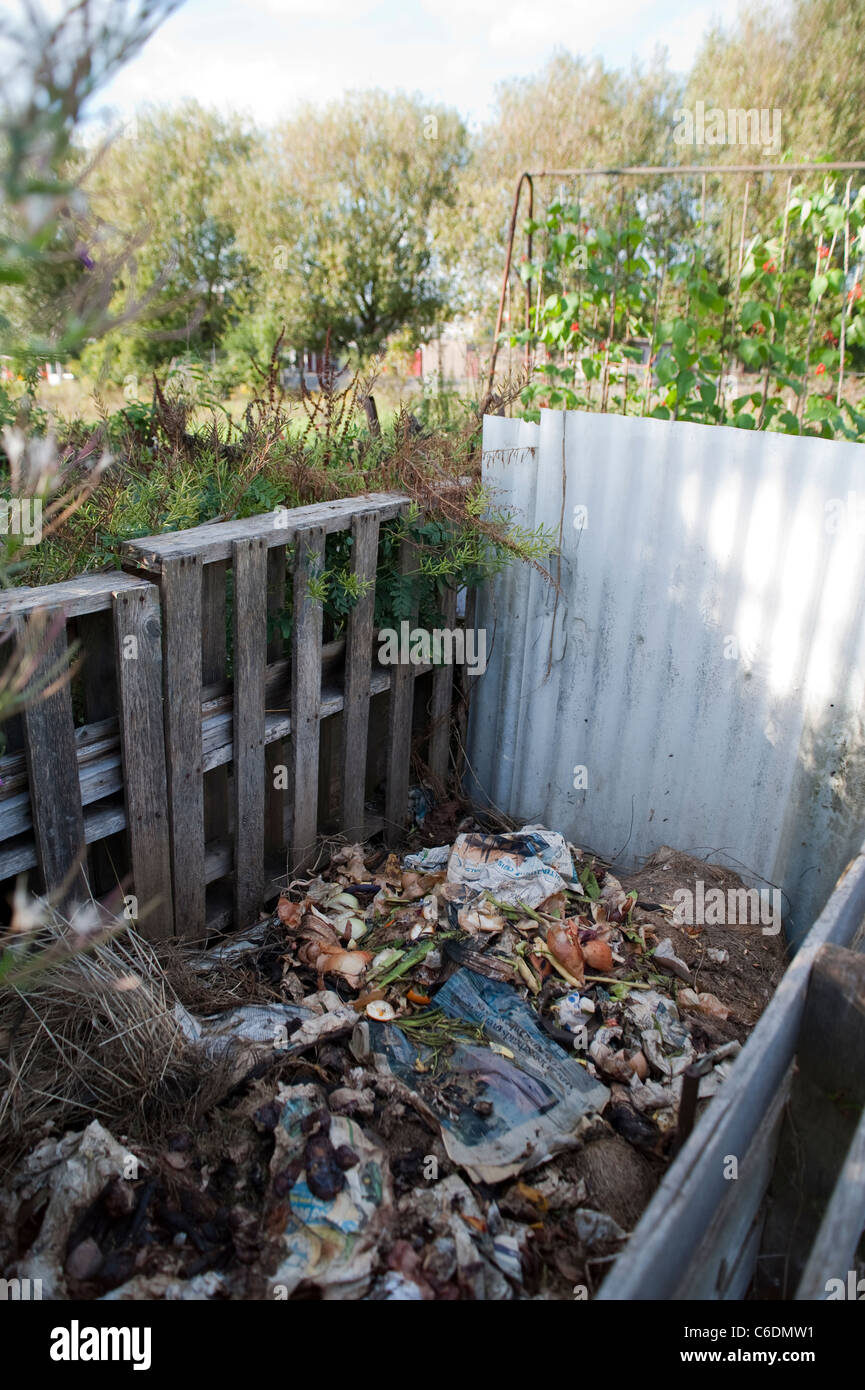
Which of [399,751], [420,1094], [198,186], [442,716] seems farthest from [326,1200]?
[198,186]

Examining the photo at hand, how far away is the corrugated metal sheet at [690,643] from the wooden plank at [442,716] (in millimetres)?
265

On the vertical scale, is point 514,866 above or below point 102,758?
below

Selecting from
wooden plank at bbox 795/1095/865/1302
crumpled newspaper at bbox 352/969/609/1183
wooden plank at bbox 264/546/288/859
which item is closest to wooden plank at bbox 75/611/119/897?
wooden plank at bbox 264/546/288/859

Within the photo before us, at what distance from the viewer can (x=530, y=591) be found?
4.04 metres

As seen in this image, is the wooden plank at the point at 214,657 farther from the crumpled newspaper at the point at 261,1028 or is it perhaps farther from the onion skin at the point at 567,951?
the onion skin at the point at 567,951

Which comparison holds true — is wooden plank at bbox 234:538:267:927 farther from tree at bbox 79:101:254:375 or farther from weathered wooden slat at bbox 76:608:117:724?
tree at bbox 79:101:254:375

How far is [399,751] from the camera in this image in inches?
155

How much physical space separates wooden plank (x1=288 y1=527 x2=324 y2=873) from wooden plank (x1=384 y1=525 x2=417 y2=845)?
0.51 meters

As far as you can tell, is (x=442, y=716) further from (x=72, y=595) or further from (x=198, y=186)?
(x=198, y=186)

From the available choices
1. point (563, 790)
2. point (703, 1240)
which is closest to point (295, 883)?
point (563, 790)

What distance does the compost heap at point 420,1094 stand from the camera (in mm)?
2021

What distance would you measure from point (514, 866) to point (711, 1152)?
5.95 feet

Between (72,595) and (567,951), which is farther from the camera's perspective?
(567,951)
